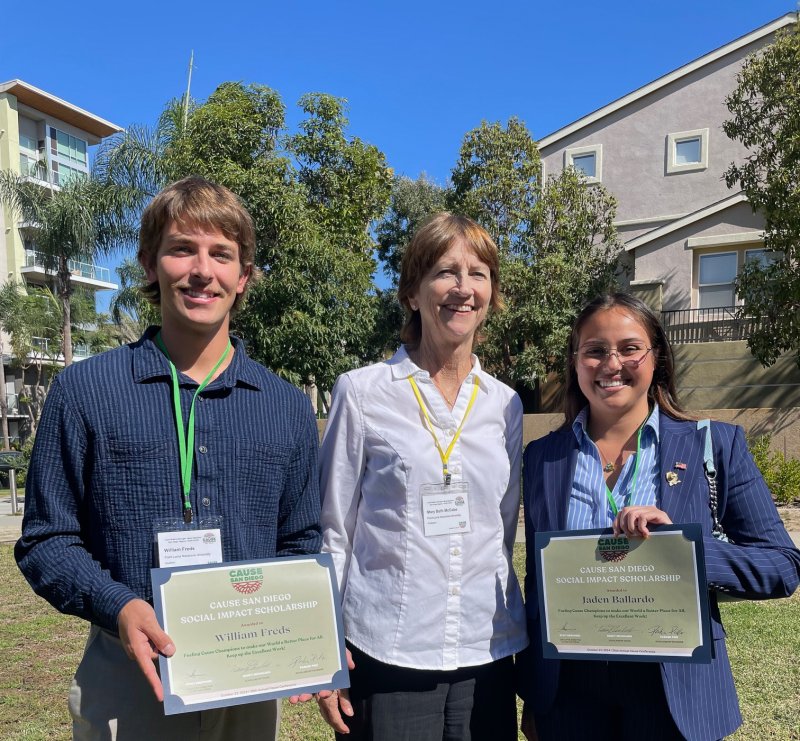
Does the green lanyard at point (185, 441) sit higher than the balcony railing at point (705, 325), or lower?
lower

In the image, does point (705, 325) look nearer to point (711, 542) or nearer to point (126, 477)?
point (711, 542)

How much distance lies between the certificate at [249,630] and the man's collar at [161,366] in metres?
0.55

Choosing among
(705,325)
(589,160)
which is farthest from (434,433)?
(589,160)

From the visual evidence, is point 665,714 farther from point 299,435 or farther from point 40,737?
point 40,737

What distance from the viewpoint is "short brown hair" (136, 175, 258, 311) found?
89.0 inches

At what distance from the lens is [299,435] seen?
2438mm

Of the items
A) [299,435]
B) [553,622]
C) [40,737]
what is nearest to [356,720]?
[553,622]

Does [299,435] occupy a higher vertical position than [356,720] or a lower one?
higher

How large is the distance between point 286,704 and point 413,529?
317 centimetres

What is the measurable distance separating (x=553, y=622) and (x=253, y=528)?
939mm

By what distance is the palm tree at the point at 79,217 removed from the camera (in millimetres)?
20453

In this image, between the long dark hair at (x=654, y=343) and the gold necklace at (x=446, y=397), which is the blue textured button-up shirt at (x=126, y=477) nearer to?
the gold necklace at (x=446, y=397)
